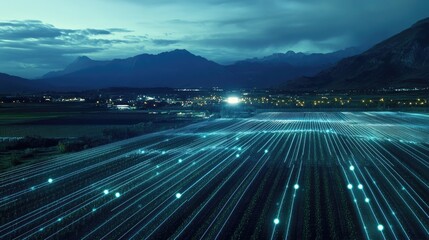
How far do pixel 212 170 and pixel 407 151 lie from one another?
15317 mm

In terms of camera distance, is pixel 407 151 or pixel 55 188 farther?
pixel 407 151

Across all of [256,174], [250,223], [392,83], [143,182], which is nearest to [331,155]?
[256,174]

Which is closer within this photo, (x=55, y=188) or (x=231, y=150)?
(x=55, y=188)

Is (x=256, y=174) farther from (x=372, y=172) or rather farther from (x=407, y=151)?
(x=407, y=151)

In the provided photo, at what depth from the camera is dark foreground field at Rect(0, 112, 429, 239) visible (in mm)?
17688

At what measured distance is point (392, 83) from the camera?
18600 centimetres

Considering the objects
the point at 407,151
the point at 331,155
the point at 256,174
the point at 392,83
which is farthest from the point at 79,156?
the point at 392,83

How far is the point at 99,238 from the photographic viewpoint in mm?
16750

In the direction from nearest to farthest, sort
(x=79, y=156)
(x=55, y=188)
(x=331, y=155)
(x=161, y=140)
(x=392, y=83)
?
1. (x=55, y=188)
2. (x=331, y=155)
3. (x=79, y=156)
4. (x=161, y=140)
5. (x=392, y=83)

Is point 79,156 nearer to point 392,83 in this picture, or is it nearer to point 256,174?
point 256,174

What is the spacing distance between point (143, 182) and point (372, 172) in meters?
12.3

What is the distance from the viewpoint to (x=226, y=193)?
23297 millimetres

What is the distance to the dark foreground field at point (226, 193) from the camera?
1769 cm

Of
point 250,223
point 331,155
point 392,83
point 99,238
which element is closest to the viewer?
point 99,238
